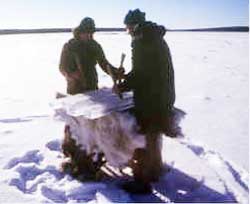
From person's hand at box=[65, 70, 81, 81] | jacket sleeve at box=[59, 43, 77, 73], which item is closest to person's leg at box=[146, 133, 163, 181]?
person's hand at box=[65, 70, 81, 81]

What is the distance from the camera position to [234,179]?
478 centimetres

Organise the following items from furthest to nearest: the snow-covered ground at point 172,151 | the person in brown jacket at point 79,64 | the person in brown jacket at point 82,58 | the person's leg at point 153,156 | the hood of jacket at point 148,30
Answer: the person in brown jacket at point 82,58
the person in brown jacket at point 79,64
the person's leg at point 153,156
the snow-covered ground at point 172,151
the hood of jacket at point 148,30

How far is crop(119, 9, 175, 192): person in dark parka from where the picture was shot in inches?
169

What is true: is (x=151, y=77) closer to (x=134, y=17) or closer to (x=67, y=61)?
→ (x=134, y=17)

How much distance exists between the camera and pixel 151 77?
434 centimetres

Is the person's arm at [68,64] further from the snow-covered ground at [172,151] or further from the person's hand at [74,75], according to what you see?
the snow-covered ground at [172,151]

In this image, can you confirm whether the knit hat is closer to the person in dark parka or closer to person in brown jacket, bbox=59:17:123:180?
the person in dark parka

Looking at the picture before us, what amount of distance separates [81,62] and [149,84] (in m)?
1.30

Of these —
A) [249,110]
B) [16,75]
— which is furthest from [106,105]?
[16,75]

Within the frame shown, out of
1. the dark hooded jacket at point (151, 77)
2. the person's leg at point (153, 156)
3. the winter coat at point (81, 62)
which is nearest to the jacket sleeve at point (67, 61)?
the winter coat at point (81, 62)

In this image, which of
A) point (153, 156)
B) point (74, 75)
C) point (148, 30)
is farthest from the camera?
point (74, 75)

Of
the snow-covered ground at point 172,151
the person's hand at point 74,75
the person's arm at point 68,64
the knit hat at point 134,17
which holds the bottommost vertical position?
the snow-covered ground at point 172,151

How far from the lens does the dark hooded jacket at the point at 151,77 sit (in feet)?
14.1

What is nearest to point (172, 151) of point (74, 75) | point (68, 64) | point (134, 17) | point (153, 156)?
point (153, 156)
